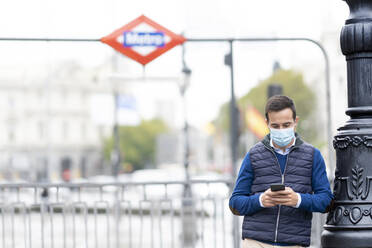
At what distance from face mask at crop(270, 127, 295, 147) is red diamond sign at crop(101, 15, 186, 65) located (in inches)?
155

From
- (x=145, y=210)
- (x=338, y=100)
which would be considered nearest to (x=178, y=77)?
(x=145, y=210)

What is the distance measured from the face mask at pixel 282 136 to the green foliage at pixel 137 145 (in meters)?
104

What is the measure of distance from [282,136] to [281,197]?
37cm

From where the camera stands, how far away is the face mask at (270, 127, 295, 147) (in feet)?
16.3

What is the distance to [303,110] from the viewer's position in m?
75.1

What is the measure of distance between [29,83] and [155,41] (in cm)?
10422

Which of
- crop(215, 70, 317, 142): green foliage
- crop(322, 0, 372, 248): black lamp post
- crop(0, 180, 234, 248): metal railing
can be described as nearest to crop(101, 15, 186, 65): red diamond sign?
crop(0, 180, 234, 248): metal railing

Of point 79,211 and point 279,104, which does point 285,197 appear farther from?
point 79,211

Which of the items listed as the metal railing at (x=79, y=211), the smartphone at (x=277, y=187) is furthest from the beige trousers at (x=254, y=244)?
the metal railing at (x=79, y=211)

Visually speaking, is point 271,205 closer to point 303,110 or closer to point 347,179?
Result: point 347,179

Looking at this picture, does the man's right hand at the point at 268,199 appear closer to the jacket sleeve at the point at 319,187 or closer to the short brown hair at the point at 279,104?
the jacket sleeve at the point at 319,187

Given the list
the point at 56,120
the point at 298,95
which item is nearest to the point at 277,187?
the point at 298,95

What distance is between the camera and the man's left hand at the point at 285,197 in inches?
191

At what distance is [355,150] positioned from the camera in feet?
17.8
